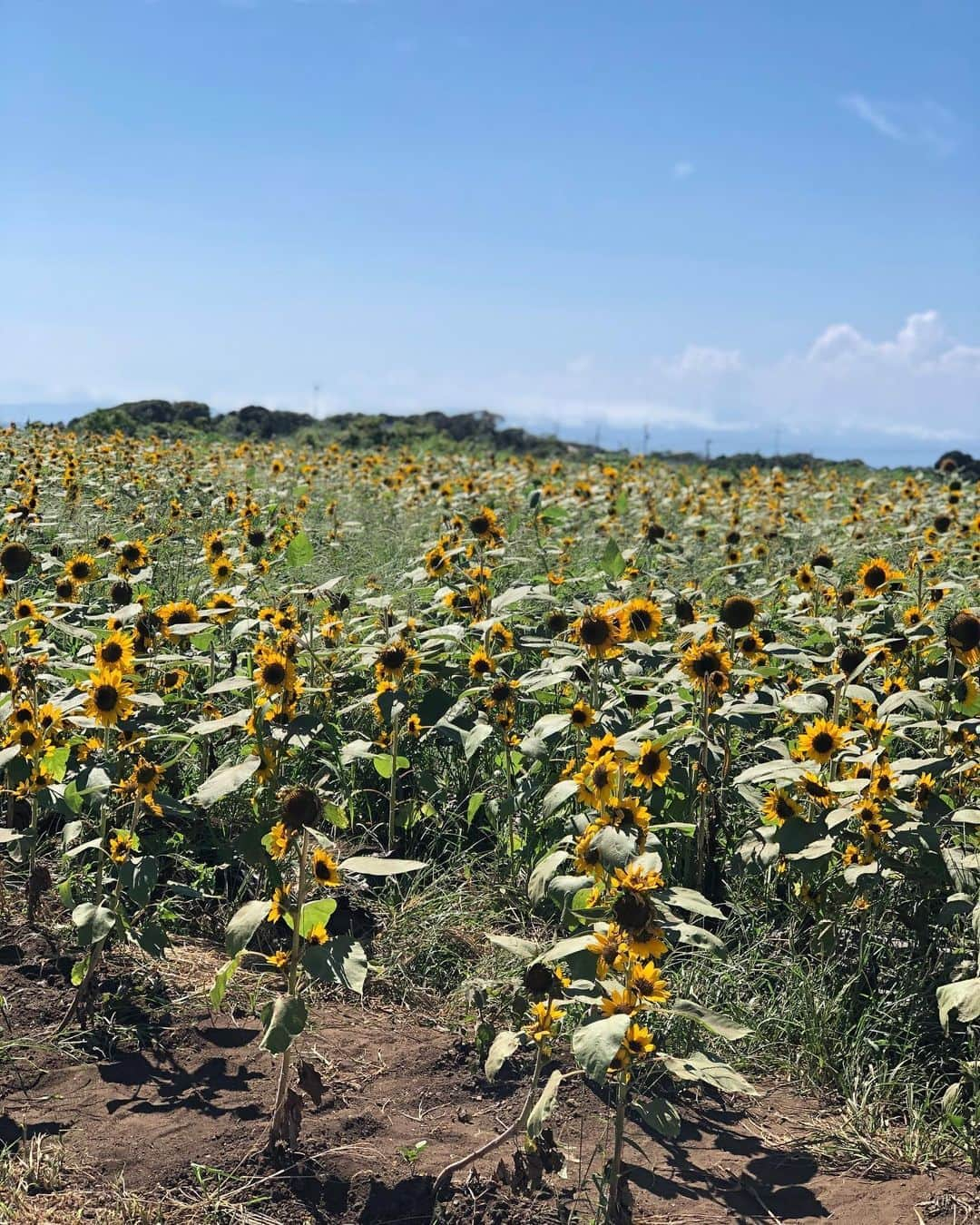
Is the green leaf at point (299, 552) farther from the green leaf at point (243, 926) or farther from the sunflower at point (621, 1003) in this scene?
the sunflower at point (621, 1003)

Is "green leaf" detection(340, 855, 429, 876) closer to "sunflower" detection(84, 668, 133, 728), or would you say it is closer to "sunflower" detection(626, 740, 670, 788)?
"sunflower" detection(626, 740, 670, 788)

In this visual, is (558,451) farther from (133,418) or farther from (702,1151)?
(702,1151)

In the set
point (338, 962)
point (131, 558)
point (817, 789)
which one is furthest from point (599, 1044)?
point (131, 558)

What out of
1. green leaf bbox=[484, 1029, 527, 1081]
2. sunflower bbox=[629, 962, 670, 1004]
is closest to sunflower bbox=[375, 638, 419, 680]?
green leaf bbox=[484, 1029, 527, 1081]

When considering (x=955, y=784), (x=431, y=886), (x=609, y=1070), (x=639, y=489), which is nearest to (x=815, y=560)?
(x=955, y=784)

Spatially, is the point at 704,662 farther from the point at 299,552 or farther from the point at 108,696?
the point at 108,696

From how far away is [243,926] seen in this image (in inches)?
90.5

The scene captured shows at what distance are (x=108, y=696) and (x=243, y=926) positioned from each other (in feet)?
2.93

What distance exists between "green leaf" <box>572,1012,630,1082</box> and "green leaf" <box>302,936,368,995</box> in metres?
0.48

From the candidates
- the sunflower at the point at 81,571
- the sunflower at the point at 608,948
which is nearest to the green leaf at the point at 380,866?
the sunflower at the point at 608,948

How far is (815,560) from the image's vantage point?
4918 mm

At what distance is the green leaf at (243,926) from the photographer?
7.49 feet

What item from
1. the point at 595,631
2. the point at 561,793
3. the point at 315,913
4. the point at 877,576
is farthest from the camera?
the point at 877,576

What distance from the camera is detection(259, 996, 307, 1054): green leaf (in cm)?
224
